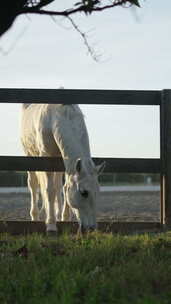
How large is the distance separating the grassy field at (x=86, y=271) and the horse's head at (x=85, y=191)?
6.59ft

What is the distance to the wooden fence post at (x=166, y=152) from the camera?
7.59 meters

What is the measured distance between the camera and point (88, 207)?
26.0 ft

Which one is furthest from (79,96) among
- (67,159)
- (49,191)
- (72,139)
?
(49,191)

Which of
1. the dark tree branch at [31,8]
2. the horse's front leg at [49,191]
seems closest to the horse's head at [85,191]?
the horse's front leg at [49,191]

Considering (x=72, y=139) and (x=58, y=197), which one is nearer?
(x=72, y=139)

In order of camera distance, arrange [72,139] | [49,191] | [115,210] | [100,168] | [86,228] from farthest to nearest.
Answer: [115,210]
[49,191]
[72,139]
[100,168]
[86,228]

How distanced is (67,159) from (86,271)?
4059 mm

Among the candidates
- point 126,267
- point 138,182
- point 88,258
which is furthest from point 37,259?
point 138,182

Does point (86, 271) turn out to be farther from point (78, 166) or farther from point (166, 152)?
point (78, 166)

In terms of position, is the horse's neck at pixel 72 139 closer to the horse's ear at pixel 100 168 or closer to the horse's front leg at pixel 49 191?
the horse's ear at pixel 100 168

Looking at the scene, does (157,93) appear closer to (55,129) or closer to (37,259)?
(55,129)

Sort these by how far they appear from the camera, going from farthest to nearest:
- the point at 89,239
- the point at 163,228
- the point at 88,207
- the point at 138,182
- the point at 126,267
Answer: the point at 138,182, the point at 88,207, the point at 163,228, the point at 89,239, the point at 126,267

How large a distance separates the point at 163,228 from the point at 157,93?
1.65m

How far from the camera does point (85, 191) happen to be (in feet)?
26.3
